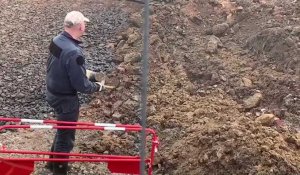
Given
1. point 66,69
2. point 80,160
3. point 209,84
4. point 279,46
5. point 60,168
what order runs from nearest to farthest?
point 80,160 < point 66,69 < point 60,168 < point 209,84 < point 279,46

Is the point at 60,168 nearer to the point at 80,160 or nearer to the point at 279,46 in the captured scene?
the point at 80,160

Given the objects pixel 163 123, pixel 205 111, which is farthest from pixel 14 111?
pixel 205 111

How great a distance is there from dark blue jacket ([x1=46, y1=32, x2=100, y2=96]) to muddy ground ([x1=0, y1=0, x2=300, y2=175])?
118 cm

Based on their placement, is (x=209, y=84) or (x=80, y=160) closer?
(x=80, y=160)

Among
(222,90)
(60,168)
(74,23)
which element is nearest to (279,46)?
(222,90)

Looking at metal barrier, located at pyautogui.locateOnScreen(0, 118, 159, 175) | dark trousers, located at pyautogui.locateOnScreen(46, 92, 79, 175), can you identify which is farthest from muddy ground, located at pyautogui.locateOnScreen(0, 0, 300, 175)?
metal barrier, located at pyautogui.locateOnScreen(0, 118, 159, 175)

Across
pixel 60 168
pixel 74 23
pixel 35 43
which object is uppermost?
pixel 74 23

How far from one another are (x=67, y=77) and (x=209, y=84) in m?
3.09

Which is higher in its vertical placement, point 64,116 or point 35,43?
point 35,43

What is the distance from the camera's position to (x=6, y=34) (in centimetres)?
938

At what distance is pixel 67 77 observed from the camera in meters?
5.43

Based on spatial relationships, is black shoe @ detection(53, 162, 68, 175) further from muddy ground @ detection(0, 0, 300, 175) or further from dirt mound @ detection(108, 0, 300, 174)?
dirt mound @ detection(108, 0, 300, 174)

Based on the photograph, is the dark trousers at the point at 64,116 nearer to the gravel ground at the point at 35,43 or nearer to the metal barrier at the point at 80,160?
the metal barrier at the point at 80,160

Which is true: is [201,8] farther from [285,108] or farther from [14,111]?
[14,111]
